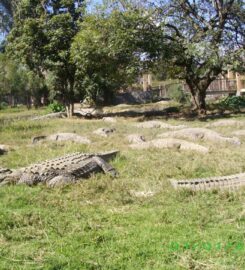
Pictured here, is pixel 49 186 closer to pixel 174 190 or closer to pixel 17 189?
pixel 17 189

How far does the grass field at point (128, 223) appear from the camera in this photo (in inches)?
129

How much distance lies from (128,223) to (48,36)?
15178 millimetres

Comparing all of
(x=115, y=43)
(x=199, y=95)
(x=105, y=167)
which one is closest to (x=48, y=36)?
(x=115, y=43)

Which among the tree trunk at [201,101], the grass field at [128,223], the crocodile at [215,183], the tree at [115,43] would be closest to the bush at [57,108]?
the tree at [115,43]

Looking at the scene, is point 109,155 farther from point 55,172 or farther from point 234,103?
point 234,103

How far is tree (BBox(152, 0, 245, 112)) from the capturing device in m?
15.5

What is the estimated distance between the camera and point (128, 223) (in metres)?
4.18

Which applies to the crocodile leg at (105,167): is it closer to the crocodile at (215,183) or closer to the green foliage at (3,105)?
the crocodile at (215,183)

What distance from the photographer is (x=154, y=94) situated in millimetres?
28984

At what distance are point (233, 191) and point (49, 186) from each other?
7.54 feet

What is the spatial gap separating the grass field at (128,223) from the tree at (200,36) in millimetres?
9302

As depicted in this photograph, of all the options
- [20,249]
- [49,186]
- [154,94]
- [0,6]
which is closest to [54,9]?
[154,94]

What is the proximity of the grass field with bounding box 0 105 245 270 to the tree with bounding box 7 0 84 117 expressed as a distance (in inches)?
486

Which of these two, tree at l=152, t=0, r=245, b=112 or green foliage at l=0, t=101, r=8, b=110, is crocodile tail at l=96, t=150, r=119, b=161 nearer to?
tree at l=152, t=0, r=245, b=112
